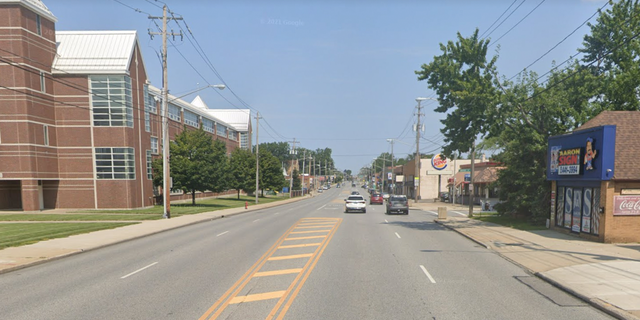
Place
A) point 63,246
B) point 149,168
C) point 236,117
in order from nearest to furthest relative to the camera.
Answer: point 63,246 → point 149,168 → point 236,117

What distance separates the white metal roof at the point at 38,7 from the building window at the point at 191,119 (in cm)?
2448

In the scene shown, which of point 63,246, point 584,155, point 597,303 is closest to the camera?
point 597,303

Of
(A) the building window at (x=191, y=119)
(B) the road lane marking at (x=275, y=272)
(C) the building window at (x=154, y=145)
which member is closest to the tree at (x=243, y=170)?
(A) the building window at (x=191, y=119)

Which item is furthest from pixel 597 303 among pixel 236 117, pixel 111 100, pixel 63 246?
pixel 236 117

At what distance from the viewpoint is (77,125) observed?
4044 centimetres

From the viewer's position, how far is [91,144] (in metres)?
40.8

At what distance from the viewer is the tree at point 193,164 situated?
A: 42312mm

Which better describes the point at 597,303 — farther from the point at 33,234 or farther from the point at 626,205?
the point at 33,234

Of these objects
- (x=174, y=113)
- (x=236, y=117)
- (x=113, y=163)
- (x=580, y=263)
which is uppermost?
(x=236, y=117)

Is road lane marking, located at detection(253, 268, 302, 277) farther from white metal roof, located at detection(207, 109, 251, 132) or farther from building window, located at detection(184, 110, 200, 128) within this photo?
white metal roof, located at detection(207, 109, 251, 132)

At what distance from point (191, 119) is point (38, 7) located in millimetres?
28895

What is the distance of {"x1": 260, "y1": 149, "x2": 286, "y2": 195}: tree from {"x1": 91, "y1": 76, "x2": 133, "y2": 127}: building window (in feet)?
113

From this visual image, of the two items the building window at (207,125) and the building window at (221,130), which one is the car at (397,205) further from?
the building window at (221,130)

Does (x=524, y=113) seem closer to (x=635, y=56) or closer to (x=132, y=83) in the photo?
(x=635, y=56)
